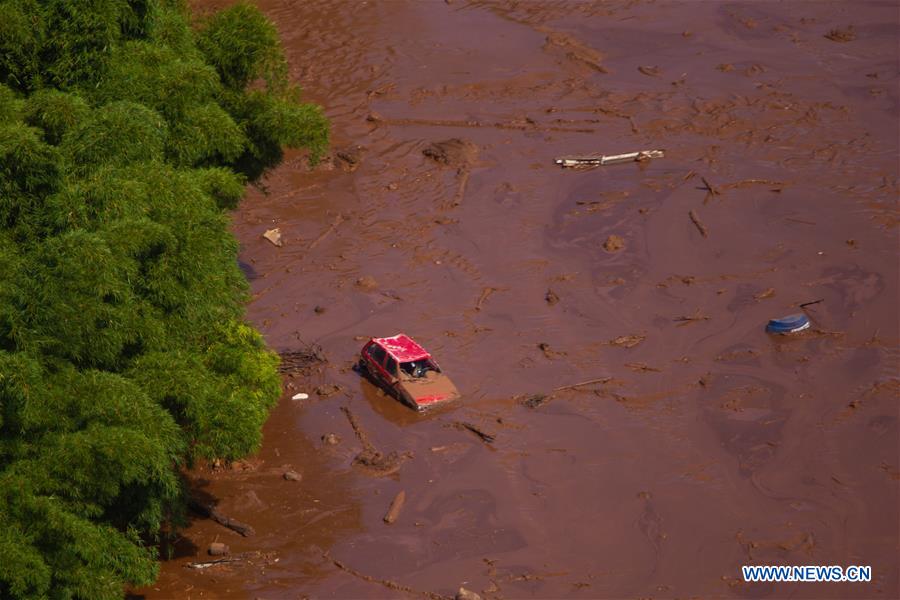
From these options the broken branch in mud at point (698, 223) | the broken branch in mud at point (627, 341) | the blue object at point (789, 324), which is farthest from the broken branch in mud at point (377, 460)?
the broken branch in mud at point (698, 223)

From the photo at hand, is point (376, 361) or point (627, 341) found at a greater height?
point (376, 361)

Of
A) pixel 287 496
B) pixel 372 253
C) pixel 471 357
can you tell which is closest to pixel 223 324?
pixel 287 496

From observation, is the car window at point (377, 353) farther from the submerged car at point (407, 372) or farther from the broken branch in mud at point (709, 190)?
the broken branch in mud at point (709, 190)

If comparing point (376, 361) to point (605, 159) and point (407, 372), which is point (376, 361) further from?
point (605, 159)

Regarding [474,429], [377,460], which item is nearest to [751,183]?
[474,429]

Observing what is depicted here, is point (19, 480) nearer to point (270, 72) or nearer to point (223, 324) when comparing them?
point (223, 324)

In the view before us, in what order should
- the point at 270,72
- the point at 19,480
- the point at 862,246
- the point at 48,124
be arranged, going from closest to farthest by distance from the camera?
1. the point at 19,480
2. the point at 48,124
3. the point at 270,72
4. the point at 862,246

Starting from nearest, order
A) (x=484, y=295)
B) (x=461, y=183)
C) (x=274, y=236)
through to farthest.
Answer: (x=484, y=295) < (x=274, y=236) < (x=461, y=183)
